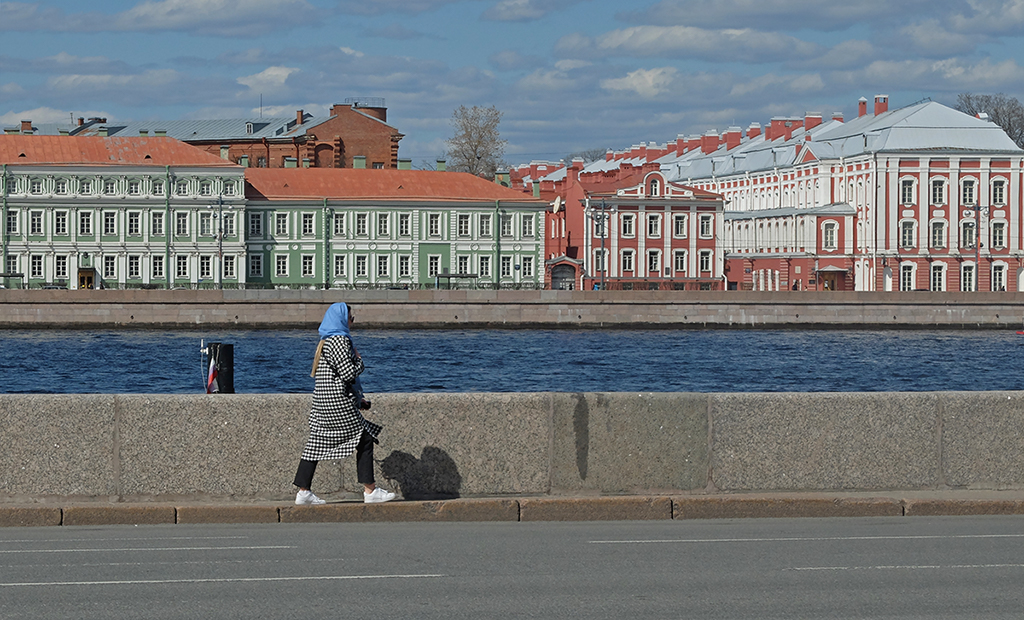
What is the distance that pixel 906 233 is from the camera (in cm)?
8750

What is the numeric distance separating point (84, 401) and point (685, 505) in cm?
435

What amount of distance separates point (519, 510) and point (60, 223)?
71.6 metres

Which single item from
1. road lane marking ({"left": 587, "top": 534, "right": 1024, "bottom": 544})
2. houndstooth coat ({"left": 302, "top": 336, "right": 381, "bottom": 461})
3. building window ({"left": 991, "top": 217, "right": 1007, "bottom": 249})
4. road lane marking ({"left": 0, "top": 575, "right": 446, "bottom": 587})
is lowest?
road lane marking ({"left": 587, "top": 534, "right": 1024, "bottom": 544})

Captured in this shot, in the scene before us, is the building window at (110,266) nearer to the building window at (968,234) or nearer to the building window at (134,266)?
the building window at (134,266)

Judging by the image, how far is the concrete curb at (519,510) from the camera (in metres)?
10.4

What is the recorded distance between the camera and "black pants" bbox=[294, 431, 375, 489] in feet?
34.1

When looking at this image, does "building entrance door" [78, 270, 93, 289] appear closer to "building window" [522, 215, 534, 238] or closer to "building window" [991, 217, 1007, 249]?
"building window" [522, 215, 534, 238]

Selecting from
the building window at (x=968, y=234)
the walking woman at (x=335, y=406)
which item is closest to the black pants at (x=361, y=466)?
the walking woman at (x=335, y=406)

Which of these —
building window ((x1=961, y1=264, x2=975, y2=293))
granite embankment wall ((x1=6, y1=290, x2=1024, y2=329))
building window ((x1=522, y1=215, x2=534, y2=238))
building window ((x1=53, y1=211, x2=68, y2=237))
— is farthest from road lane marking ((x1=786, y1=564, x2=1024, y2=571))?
building window ((x1=961, y1=264, x2=975, y2=293))

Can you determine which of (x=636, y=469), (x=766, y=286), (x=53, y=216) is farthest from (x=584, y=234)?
(x=636, y=469)

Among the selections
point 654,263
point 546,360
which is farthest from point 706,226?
point 546,360

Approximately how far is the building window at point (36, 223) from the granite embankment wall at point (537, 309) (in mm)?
15507

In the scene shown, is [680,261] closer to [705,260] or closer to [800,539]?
[705,260]

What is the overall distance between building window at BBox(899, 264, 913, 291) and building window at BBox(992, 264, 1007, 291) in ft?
16.4
